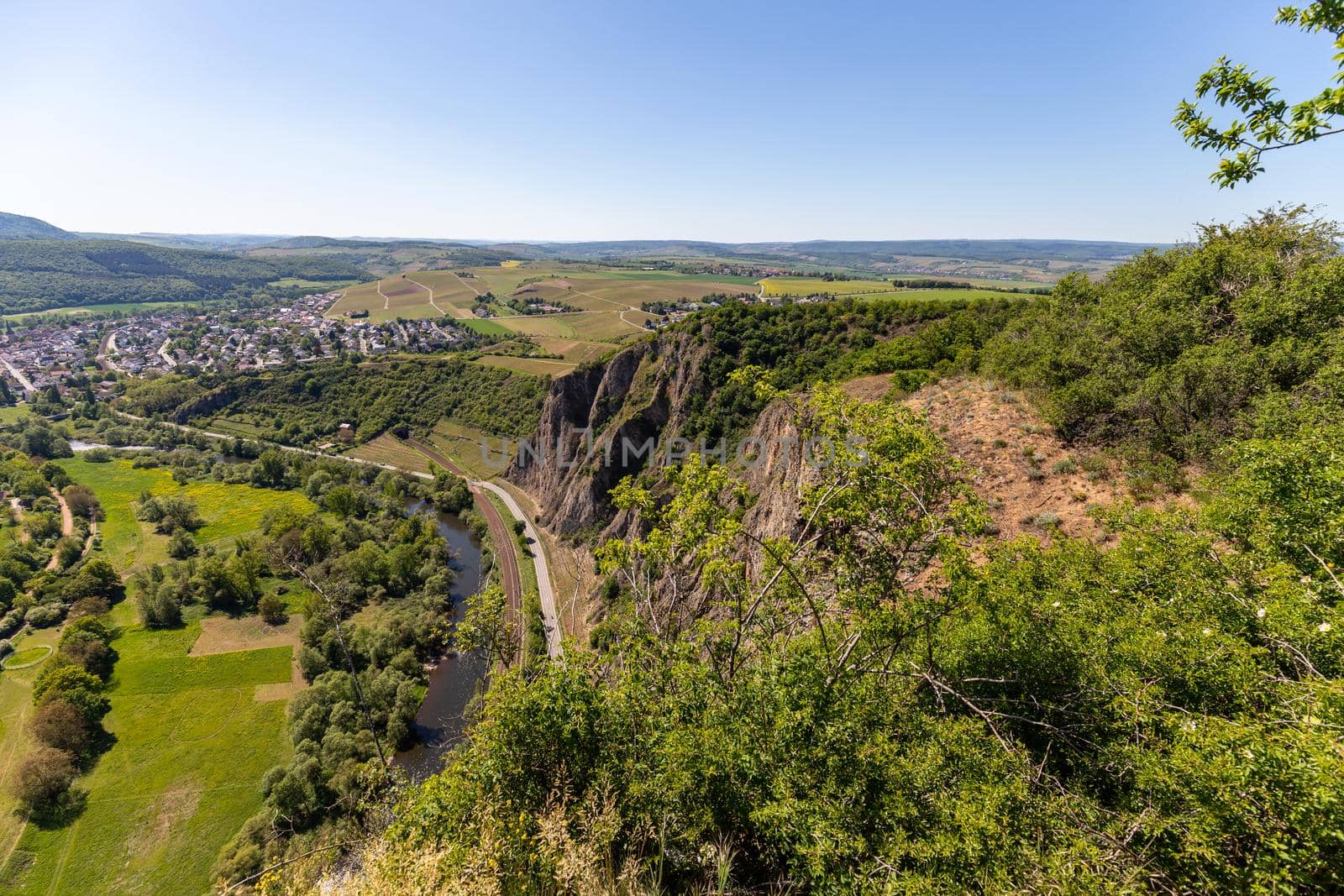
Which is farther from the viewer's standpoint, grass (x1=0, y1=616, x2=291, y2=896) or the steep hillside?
the steep hillside

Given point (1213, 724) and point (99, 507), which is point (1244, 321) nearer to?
point (1213, 724)

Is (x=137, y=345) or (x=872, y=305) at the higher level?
(x=872, y=305)

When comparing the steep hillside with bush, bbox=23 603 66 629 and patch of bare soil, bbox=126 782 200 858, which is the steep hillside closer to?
patch of bare soil, bbox=126 782 200 858

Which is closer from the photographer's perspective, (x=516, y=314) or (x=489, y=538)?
(x=489, y=538)

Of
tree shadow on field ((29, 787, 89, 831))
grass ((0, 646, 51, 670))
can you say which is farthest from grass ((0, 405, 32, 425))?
tree shadow on field ((29, 787, 89, 831))

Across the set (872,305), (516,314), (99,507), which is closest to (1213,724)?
(872,305)

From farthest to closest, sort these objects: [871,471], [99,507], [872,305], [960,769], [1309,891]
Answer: [99,507] → [872,305] → [871,471] → [960,769] → [1309,891]

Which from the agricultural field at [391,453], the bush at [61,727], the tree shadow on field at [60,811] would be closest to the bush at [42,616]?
the bush at [61,727]
